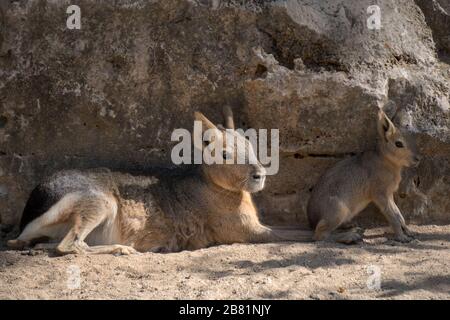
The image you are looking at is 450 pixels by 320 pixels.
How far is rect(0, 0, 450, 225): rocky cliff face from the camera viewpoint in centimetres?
747

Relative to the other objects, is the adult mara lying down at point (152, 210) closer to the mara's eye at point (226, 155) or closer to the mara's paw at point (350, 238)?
the mara's eye at point (226, 155)

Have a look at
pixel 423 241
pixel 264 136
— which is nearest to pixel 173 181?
pixel 264 136

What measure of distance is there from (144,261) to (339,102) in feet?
8.66

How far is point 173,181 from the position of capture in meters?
7.35

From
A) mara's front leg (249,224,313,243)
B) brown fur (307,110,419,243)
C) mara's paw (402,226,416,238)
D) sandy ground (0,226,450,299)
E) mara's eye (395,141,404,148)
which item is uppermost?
mara's eye (395,141,404,148)

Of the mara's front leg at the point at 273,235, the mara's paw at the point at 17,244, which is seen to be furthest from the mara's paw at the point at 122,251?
the mara's front leg at the point at 273,235

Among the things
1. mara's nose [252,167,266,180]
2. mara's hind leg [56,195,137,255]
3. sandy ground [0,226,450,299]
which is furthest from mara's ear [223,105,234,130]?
mara's hind leg [56,195,137,255]

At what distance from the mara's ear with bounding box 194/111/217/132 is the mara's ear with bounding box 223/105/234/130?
219 millimetres

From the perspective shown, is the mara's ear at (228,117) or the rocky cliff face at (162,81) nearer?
the mara's ear at (228,117)

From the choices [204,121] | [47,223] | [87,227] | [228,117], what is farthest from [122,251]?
[228,117]

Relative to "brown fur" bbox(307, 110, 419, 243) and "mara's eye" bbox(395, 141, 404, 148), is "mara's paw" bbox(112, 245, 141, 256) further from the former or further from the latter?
"mara's eye" bbox(395, 141, 404, 148)

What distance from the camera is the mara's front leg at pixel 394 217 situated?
282 inches

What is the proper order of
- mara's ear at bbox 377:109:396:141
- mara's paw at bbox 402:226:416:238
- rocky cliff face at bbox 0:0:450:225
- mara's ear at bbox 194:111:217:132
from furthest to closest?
1. rocky cliff face at bbox 0:0:450:225
2. mara's ear at bbox 377:109:396:141
3. mara's paw at bbox 402:226:416:238
4. mara's ear at bbox 194:111:217:132

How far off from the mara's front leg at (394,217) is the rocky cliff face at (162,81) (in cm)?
69
